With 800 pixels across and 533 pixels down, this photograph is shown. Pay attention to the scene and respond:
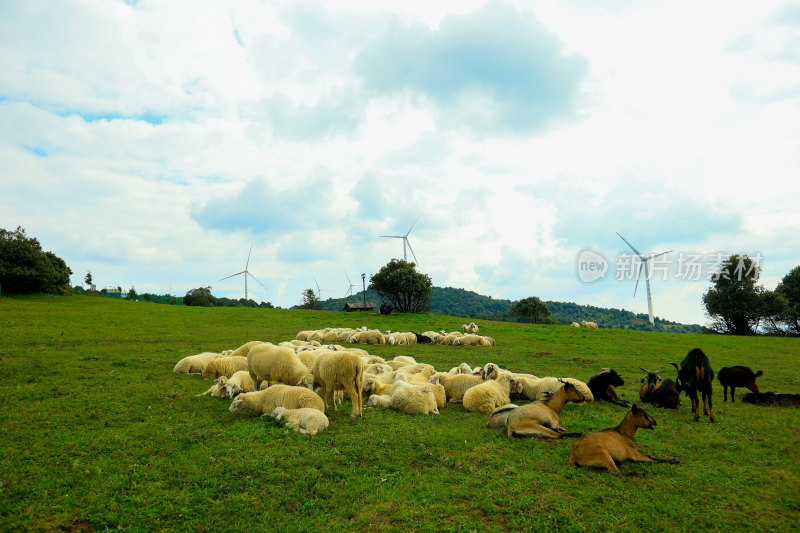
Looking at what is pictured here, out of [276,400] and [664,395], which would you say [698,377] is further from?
[276,400]

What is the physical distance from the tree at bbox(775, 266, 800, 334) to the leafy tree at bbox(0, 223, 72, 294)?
84.7m

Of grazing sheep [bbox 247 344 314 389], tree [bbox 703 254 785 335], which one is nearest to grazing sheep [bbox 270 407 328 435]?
grazing sheep [bbox 247 344 314 389]

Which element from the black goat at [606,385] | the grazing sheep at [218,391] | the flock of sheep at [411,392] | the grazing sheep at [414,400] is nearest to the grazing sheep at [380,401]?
the flock of sheep at [411,392]

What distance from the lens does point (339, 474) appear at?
646 cm

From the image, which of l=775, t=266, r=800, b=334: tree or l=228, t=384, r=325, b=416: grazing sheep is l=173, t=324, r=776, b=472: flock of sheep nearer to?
l=228, t=384, r=325, b=416: grazing sheep

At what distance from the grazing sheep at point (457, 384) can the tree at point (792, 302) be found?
56.5m

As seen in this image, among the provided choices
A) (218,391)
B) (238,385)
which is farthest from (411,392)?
(218,391)

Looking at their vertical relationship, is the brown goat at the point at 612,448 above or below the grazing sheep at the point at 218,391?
above

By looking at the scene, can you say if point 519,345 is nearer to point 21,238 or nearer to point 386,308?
point 386,308

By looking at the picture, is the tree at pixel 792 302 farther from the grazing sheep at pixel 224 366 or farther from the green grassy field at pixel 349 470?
the grazing sheep at pixel 224 366

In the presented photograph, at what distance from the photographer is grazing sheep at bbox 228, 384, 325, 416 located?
943cm

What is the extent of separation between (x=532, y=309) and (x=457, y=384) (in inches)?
2586

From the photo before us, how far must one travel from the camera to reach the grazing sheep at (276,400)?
30.9ft

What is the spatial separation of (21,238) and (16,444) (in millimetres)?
53397
